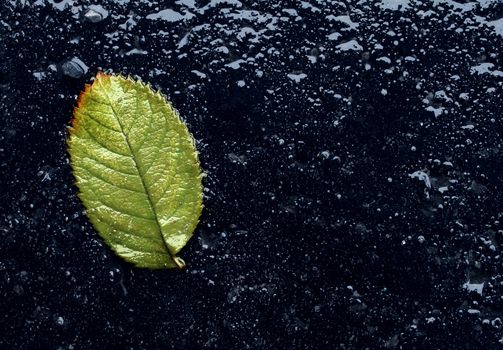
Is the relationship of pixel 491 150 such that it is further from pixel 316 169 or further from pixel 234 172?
pixel 234 172

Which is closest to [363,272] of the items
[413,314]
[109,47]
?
[413,314]

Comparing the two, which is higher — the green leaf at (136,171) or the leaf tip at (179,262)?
the green leaf at (136,171)

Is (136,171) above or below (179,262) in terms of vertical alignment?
above

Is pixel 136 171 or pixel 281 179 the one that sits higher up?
pixel 136 171
